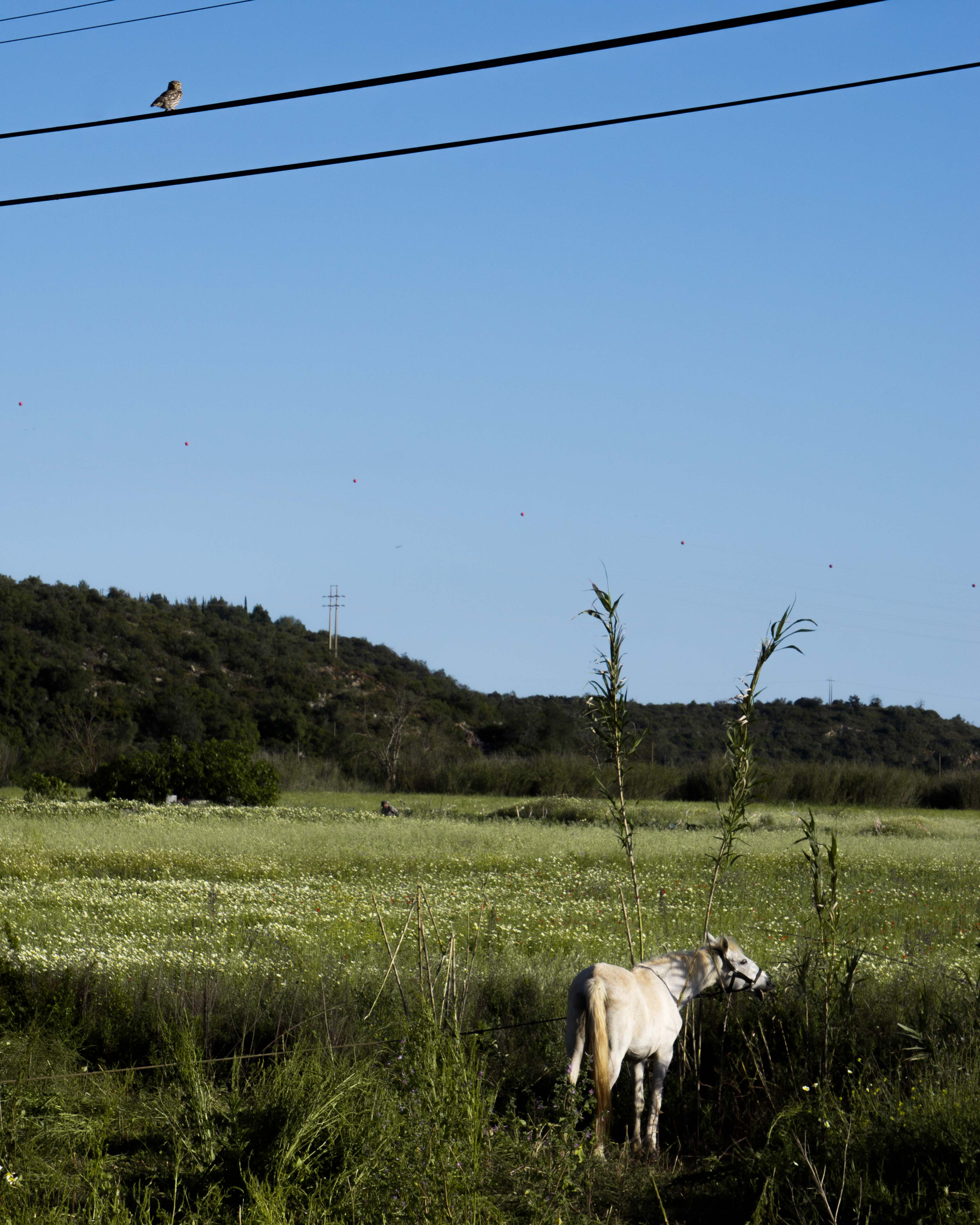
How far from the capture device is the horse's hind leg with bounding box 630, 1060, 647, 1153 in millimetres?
6516

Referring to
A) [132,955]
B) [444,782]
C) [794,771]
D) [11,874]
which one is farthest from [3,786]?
[132,955]

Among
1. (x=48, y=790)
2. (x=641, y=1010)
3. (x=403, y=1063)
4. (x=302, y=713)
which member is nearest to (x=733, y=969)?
(x=641, y=1010)

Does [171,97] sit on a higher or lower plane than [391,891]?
higher

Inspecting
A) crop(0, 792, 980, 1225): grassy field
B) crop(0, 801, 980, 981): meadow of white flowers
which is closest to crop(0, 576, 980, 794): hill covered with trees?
crop(0, 801, 980, 981): meadow of white flowers

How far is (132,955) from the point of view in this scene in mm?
11055

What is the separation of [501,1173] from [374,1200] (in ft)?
3.08

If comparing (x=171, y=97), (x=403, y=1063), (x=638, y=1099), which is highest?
(x=171, y=97)

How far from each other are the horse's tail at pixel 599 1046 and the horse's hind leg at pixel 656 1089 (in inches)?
20.2

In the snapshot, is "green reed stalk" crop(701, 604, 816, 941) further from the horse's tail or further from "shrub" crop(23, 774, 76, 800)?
"shrub" crop(23, 774, 76, 800)

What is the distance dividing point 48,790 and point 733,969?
118 feet

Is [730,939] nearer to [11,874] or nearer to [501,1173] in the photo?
[501,1173]

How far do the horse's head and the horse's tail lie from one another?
4.29ft

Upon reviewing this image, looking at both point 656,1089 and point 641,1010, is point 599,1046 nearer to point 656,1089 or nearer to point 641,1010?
point 641,1010

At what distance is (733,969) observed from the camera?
23.5 feet
